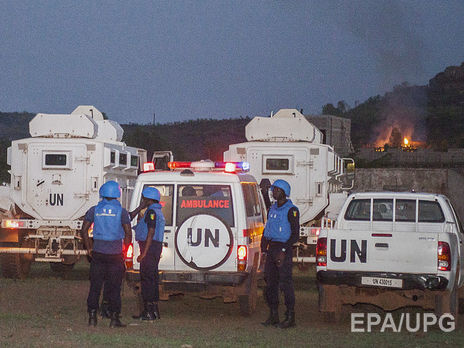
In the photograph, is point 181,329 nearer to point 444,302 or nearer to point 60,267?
point 444,302

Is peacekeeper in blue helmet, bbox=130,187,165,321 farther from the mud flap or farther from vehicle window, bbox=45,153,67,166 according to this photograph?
vehicle window, bbox=45,153,67,166

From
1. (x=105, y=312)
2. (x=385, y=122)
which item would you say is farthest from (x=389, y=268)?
(x=385, y=122)

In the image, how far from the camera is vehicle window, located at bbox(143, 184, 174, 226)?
488 inches

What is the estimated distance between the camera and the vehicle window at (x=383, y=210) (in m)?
12.8

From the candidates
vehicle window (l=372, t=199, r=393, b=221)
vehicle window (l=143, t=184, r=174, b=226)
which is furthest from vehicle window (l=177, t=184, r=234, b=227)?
vehicle window (l=372, t=199, r=393, b=221)

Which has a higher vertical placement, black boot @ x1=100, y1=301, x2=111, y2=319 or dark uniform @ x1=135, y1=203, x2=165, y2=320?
dark uniform @ x1=135, y1=203, x2=165, y2=320

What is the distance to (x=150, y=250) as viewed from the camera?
11602 mm

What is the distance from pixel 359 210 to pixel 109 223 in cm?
386

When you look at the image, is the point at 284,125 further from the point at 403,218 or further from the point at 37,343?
the point at 37,343

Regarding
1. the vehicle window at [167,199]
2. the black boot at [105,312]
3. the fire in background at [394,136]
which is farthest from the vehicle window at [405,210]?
the fire in background at [394,136]

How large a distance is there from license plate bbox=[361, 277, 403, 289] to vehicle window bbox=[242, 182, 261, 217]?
1.99 meters

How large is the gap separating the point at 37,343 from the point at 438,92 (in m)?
155

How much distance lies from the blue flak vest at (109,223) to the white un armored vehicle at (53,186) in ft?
22.8

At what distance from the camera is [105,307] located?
1201cm
